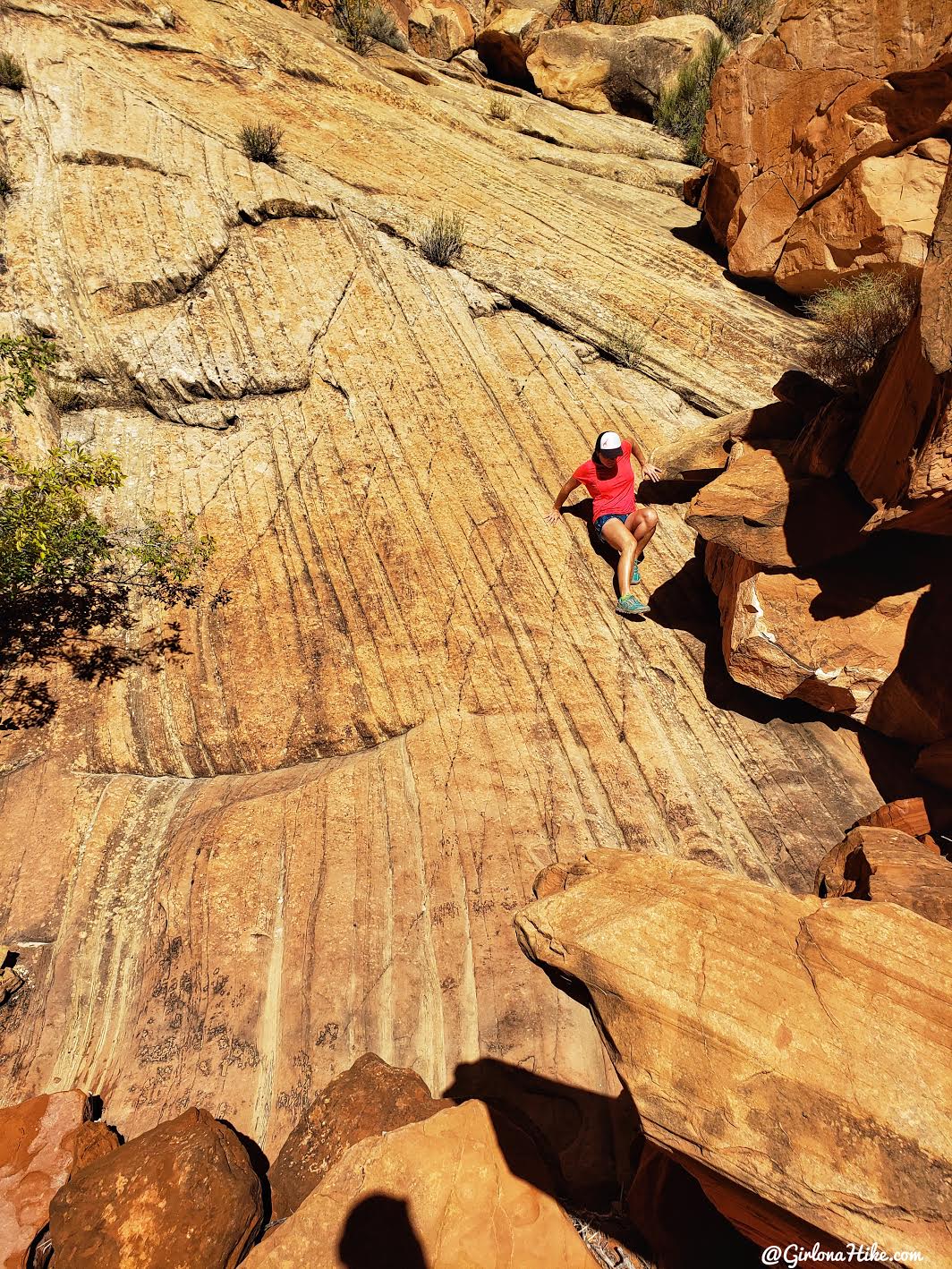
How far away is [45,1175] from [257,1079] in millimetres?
934

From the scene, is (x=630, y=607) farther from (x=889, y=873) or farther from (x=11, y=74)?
(x=11, y=74)

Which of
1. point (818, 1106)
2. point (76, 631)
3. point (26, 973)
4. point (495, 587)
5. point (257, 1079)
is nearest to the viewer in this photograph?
point (818, 1106)

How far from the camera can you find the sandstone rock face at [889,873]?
2.91m

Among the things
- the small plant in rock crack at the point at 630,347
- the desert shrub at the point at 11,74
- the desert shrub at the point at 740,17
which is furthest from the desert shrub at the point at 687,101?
the desert shrub at the point at 11,74

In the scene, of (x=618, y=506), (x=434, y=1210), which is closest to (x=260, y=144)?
(x=618, y=506)

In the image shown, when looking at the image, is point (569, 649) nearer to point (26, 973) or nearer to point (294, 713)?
point (294, 713)

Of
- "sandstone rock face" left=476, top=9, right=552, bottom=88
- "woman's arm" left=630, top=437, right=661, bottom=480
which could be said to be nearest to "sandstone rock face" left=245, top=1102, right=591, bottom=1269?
"woman's arm" left=630, top=437, right=661, bottom=480

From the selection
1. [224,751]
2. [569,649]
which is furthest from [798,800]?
[224,751]

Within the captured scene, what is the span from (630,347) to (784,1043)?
6927 mm

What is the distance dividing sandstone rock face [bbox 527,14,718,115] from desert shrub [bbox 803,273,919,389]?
8.65 metres

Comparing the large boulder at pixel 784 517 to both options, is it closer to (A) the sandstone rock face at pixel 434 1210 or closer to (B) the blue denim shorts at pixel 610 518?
(B) the blue denim shorts at pixel 610 518

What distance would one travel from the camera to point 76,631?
17.3 feet

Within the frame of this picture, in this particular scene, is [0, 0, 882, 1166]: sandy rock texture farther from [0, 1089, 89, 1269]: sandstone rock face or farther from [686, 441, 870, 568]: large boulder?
[686, 441, 870, 568]: large boulder

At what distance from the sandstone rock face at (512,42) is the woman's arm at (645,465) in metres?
11.2
